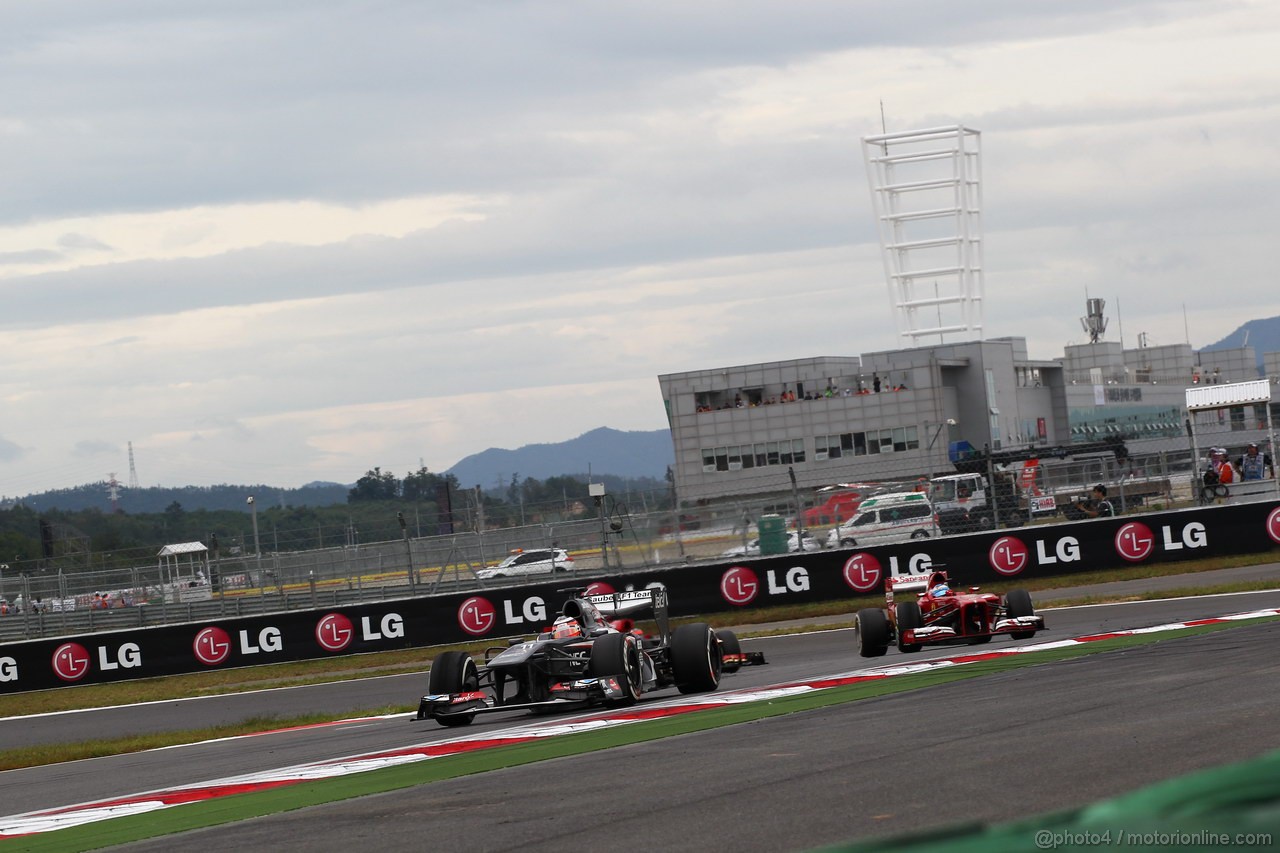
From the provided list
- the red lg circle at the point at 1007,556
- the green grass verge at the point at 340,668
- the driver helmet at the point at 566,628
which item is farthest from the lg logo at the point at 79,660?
the driver helmet at the point at 566,628

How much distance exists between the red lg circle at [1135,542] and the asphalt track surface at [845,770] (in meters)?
12.5

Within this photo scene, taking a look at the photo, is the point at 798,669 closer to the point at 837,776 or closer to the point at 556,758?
the point at 556,758

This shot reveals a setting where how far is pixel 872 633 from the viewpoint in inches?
627

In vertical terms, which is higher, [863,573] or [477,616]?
[863,573]

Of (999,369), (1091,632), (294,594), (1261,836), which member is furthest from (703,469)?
(1261,836)

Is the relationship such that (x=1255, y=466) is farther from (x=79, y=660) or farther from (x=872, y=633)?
(x=79, y=660)

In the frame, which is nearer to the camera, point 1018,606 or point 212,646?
point 1018,606

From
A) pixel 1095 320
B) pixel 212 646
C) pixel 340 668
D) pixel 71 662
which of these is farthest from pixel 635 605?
pixel 1095 320

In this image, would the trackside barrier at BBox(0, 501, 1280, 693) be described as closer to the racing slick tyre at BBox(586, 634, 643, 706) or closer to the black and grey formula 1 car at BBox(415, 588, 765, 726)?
the black and grey formula 1 car at BBox(415, 588, 765, 726)

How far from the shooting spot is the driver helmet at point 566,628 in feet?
44.4

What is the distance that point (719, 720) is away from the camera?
10570 millimetres

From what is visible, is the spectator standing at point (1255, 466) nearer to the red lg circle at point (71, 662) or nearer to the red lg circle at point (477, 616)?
the red lg circle at point (477, 616)

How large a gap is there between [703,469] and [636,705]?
2913 inches

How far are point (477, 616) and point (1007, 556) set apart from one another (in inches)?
369
